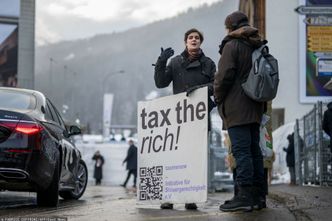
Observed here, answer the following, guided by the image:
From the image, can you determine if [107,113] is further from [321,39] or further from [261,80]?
[261,80]

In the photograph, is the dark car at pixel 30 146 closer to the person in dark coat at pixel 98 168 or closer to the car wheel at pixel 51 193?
the car wheel at pixel 51 193

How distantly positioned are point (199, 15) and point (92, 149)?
24.6 meters

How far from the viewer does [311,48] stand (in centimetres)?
952

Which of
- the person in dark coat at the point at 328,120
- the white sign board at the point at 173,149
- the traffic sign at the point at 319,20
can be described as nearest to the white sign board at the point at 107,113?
the person in dark coat at the point at 328,120

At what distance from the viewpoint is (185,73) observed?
6.61 meters

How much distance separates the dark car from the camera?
6.44m

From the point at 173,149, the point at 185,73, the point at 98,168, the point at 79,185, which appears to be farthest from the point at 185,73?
the point at 98,168

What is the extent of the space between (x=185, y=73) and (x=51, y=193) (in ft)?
7.00

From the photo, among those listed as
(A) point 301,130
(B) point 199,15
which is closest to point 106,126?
(B) point 199,15

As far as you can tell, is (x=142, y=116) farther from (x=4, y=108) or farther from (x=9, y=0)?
(x=9, y=0)

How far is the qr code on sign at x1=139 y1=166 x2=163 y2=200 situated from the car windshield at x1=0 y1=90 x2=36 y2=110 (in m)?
1.59

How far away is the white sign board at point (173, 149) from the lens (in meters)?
Result: 6.12

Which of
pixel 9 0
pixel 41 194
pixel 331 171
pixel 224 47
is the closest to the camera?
pixel 224 47

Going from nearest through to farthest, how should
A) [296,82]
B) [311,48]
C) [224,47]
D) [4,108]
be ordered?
[224,47]
[4,108]
[311,48]
[296,82]
